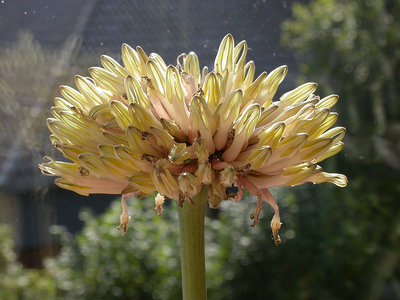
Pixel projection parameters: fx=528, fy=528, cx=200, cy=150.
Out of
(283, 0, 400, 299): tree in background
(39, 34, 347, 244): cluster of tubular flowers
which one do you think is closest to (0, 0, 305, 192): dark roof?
(39, 34, 347, 244): cluster of tubular flowers

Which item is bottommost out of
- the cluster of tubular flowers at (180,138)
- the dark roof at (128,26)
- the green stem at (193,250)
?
the green stem at (193,250)

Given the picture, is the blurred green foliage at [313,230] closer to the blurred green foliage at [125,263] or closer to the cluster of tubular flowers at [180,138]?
the blurred green foliage at [125,263]

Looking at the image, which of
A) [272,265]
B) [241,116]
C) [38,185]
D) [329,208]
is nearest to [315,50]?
[329,208]

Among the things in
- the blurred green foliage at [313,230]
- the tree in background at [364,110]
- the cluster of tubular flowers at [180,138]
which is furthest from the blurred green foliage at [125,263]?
the cluster of tubular flowers at [180,138]

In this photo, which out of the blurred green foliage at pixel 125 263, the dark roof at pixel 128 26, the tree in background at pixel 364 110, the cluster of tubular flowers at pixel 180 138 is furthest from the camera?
the tree in background at pixel 364 110

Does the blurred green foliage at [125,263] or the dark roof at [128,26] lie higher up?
the dark roof at [128,26]

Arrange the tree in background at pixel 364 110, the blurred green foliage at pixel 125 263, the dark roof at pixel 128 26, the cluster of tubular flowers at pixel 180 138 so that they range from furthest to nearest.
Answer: the tree in background at pixel 364 110 → the blurred green foliage at pixel 125 263 → the dark roof at pixel 128 26 → the cluster of tubular flowers at pixel 180 138

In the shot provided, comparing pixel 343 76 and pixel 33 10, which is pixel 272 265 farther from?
pixel 33 10
